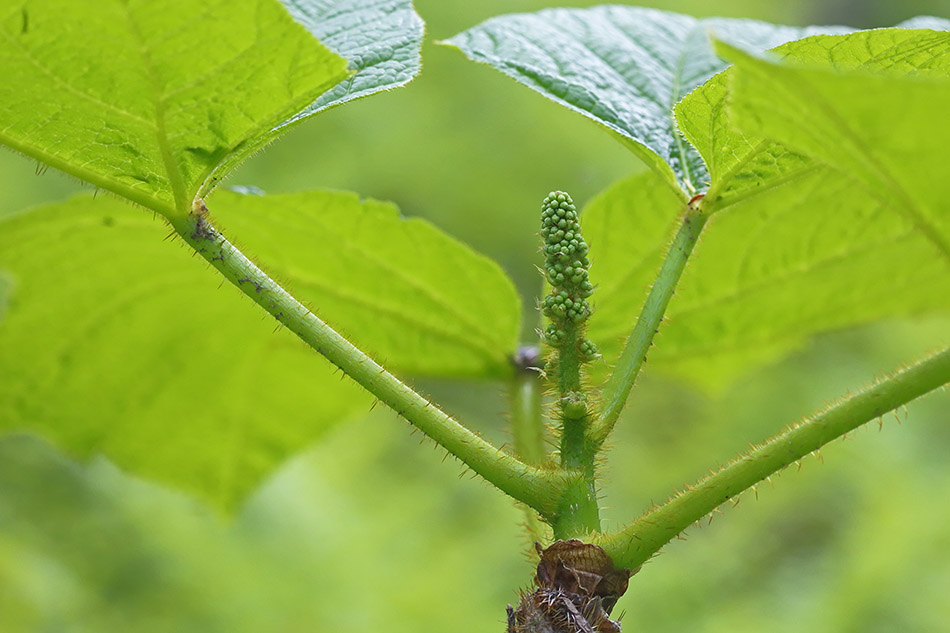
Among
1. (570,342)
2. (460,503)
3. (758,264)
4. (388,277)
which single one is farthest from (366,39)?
(460,503)

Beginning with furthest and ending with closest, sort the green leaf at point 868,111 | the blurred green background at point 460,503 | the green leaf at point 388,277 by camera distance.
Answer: the blurred green background at point 460,503
the green leaf at point 388,277
the green leaf at point 868,111

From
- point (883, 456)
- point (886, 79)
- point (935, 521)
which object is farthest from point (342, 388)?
point (883, 456)

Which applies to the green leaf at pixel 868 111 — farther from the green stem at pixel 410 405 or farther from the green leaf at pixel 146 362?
the green leaf at pixel 146 362

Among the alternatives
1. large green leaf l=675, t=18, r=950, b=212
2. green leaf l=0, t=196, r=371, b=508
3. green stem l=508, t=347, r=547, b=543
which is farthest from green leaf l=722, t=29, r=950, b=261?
green leaf l=0, t=196, r=371, b=508

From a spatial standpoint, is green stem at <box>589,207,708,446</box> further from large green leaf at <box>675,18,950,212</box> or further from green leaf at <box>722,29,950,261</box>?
green leaf at <box>722,29,950,261</box>

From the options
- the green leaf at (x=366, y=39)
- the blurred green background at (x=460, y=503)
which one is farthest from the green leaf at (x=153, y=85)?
the blurred green background at (x=460, y=503)

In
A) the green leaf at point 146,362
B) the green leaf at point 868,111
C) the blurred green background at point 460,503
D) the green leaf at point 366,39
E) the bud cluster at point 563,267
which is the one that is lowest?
the blurred green background at point 460,503

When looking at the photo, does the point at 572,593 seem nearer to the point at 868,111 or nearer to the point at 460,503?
the point at 868,111
